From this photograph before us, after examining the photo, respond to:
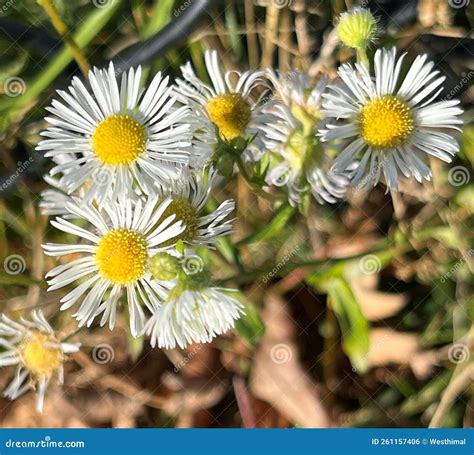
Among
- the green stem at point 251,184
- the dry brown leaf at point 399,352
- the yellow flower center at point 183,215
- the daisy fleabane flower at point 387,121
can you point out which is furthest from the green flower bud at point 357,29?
the dry brown leaf at point 399,352

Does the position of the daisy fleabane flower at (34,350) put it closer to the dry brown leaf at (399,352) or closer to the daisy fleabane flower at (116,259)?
the daisy fleabane flower at (116,259)

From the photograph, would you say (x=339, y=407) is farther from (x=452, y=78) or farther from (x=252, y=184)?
(x=452, y=78)

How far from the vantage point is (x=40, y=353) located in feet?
3.96

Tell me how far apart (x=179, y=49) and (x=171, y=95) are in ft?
1.04

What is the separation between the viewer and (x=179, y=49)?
143 cm

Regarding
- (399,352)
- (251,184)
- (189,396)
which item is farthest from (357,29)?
(189,396)

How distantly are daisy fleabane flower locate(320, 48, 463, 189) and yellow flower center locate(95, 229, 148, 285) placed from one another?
1.15ft

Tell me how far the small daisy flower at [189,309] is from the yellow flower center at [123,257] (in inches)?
4.2

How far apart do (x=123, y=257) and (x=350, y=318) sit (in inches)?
18.0

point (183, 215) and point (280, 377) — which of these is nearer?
point (183, 215)

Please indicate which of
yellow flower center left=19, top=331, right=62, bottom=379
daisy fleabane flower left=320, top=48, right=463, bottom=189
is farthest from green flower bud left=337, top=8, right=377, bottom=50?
yellow flower center left=19, top=331, right=62, bottom=379

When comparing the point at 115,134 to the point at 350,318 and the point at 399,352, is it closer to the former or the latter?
the point at 350,318

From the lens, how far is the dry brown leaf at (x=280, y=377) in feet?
4.75
